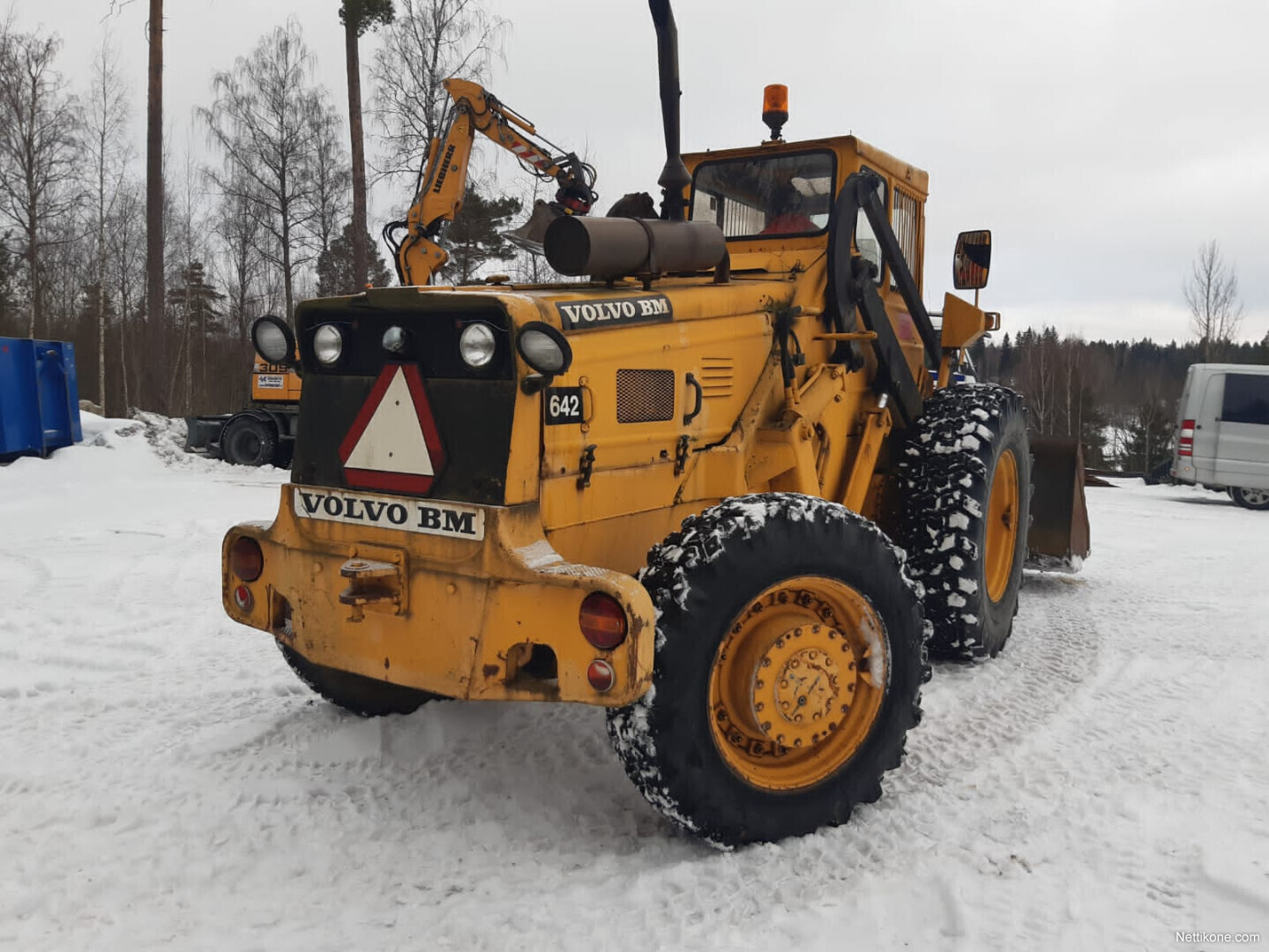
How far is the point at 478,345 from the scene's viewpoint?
3113 mm

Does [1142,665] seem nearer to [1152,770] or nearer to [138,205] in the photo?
[1152,770]

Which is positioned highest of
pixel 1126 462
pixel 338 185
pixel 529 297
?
pixel 338 185

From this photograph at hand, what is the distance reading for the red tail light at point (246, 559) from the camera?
12.1 ft

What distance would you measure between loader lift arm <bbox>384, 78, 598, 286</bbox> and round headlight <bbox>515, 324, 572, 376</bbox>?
6.04m

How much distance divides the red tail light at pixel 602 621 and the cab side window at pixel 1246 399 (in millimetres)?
14183

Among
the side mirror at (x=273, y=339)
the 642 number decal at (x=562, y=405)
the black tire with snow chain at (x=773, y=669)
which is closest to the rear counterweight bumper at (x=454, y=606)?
the black tire with snow chain at (x=773, y=669)

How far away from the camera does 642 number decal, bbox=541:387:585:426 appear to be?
10.6 ft

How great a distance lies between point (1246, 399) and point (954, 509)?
38.2 ft

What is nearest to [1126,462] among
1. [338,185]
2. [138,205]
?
[338,185]

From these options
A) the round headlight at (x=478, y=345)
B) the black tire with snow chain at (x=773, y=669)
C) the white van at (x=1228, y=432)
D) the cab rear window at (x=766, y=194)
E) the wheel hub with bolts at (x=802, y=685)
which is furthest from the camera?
the white van at (x=1228, y=432)

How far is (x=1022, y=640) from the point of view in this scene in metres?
5.67

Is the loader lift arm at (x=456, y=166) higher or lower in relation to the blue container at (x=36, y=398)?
higher

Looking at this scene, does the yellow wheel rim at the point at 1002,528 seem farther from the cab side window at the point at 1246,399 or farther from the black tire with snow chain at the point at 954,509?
the cab side window at the point at 1246,399

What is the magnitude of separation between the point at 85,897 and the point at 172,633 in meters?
2.99
